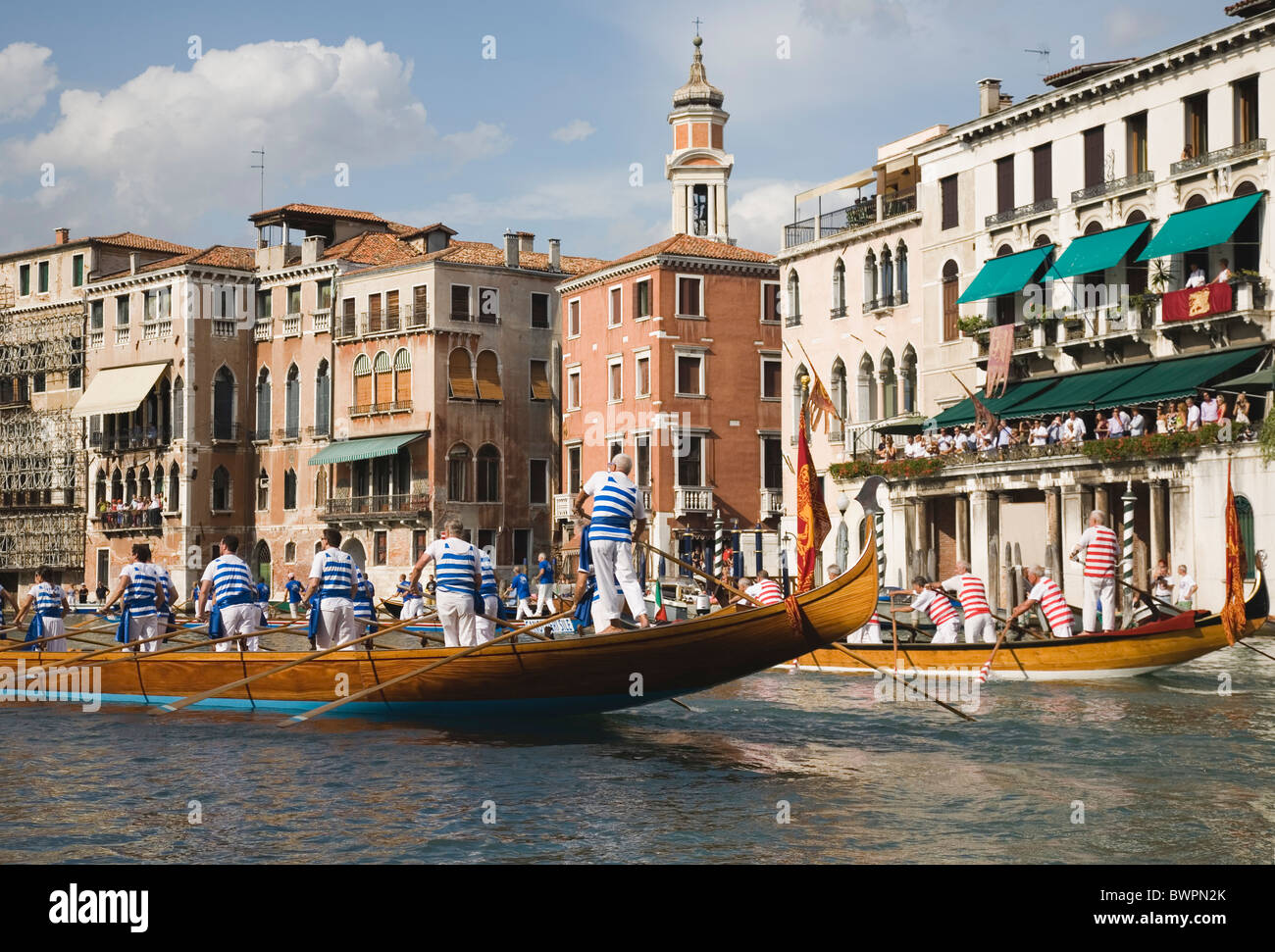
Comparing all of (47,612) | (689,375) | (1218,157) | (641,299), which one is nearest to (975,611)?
(47,612)

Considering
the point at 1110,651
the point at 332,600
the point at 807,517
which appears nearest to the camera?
the point at 807,517

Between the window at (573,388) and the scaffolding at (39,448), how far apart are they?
20740mm

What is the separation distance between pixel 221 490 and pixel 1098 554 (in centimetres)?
4186

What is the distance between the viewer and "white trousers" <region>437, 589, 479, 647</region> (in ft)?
49.9

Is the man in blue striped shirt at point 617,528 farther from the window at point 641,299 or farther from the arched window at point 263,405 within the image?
the arched window at point 263,405

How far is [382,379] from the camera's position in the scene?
174 ft

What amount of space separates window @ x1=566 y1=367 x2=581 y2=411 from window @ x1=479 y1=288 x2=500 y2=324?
321 cm

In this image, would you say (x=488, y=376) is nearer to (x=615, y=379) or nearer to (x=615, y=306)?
(x=615, y=379)

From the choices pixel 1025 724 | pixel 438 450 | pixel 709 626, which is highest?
pixel 438 450

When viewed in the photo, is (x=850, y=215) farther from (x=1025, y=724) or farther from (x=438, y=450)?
(x=1025, y=724)

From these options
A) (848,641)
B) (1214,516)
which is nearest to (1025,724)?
(848,641)

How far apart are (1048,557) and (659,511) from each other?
1633 cm

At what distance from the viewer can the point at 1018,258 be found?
1416 inches
